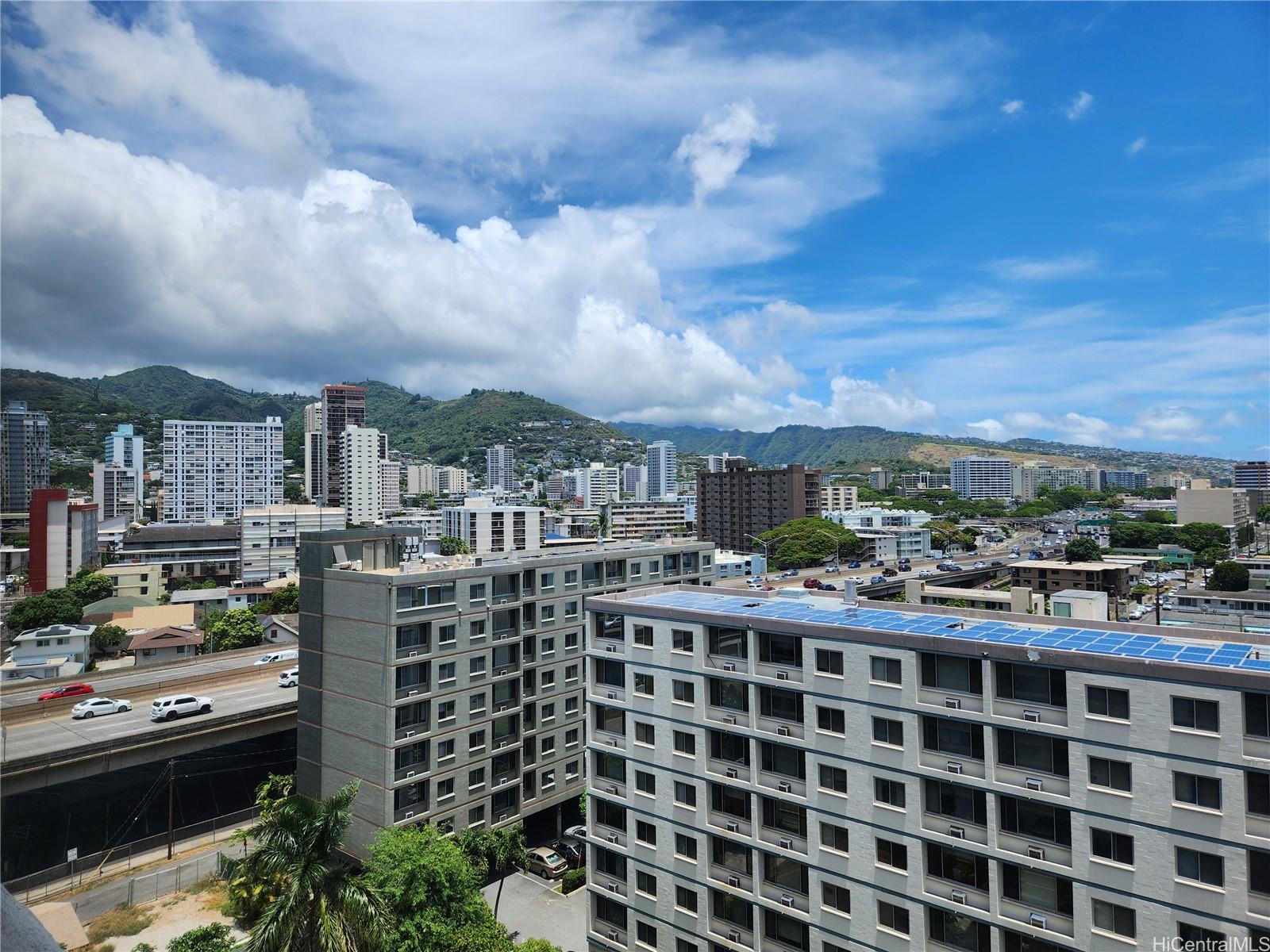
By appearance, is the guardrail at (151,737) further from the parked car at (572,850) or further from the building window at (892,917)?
the building window at (892,917)

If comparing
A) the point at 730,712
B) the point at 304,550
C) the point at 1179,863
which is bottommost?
the point at 1179,863

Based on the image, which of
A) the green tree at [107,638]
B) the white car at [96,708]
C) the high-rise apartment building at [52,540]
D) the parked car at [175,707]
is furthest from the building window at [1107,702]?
the high-rise apartment building at [52,540]

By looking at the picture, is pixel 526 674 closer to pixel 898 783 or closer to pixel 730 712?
pixel 730 712

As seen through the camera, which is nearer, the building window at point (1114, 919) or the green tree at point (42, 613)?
the building window at point (1114, 919)

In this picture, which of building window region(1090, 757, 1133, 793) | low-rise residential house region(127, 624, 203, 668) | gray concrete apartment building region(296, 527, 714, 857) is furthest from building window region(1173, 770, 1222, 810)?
low-rise residential house region(127, 624, 203, 668)

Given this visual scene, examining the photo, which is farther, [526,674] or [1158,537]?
[1158,537]

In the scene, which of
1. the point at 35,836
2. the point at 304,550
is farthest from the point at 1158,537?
the point at 35,836

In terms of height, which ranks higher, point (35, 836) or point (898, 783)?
point (898, 783)

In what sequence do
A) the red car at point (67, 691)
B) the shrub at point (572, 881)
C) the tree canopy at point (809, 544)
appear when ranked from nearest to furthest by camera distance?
the shrub at point (572, 881) → the red car at point (67, 691) → the tree canopy at point (809, 544)
